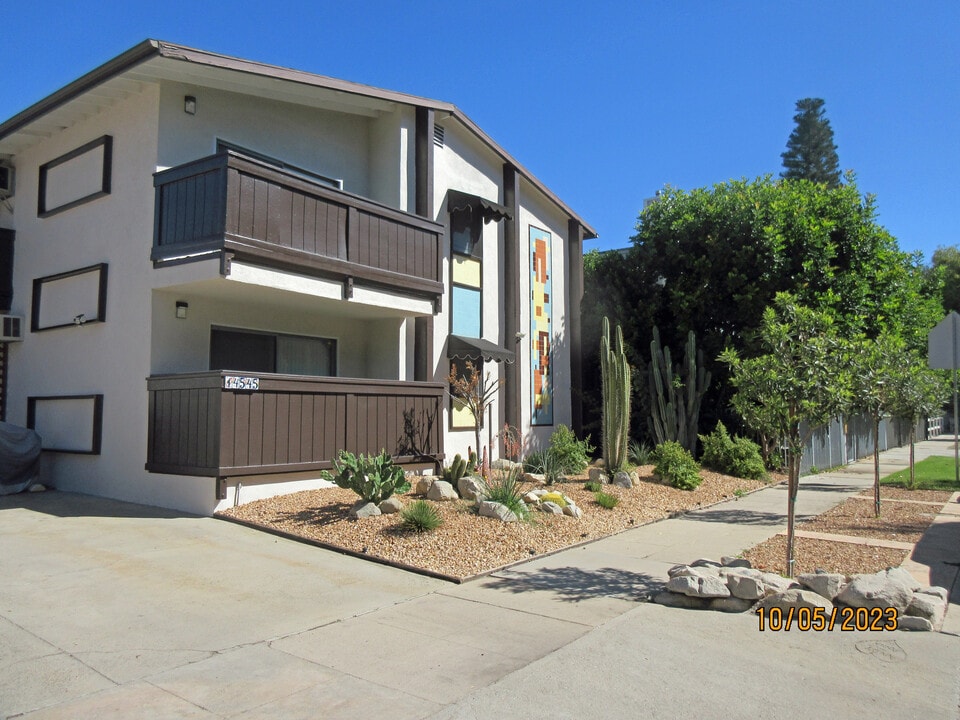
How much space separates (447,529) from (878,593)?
4465 millimetres

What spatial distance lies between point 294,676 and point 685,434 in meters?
13.1

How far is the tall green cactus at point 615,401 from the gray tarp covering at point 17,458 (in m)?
9.44

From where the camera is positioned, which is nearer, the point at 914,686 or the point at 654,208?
the point at 914,686

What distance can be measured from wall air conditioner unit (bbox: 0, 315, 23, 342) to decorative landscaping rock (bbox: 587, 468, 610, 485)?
34.3ft

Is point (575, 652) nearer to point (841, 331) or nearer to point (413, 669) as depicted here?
point (413, 669)

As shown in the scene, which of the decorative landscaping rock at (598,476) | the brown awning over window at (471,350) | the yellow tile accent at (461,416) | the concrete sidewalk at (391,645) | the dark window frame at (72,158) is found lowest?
the concrete sidewalk at (391,645)

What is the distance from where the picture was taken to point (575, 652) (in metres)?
5.14

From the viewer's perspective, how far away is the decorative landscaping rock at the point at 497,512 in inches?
360

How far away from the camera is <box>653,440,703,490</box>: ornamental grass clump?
13205 millimetres

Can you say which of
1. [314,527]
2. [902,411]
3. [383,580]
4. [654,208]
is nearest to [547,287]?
[654,208]

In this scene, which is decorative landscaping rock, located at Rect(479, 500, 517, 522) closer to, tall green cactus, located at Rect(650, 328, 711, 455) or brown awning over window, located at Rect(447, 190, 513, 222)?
brown awning over window, located at Rect(447, 190, 513, 222)

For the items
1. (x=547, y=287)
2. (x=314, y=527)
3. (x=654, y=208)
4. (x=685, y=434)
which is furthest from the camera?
(x=654, y=208)

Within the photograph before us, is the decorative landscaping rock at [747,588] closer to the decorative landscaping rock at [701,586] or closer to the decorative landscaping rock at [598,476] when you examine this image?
the decorative landscaping rock at [701,586]
